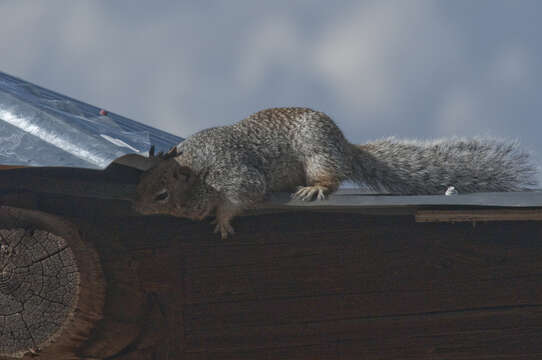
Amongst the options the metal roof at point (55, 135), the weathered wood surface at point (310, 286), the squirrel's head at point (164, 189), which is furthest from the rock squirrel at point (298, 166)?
the metal roof at point (55, 135)

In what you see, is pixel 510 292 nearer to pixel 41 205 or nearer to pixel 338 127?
pixel 338 127

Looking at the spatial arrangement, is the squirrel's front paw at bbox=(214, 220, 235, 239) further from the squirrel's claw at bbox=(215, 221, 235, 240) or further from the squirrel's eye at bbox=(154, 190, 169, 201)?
the squirrel's eye at bbox=(154, 190, 169, 201)

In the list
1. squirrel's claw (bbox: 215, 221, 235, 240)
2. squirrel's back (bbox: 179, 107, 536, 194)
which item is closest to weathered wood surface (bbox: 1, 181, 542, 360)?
squirrel's claw (bbox: 215, 221, 235, 240)

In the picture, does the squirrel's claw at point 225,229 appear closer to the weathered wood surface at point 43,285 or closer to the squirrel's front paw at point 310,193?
the squirrel's front paw at point 310,193

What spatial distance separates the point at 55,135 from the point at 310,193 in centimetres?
162

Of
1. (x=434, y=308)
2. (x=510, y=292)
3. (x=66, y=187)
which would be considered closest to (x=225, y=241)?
(x=66, y=187)

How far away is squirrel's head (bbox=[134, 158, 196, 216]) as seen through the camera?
3.40 m

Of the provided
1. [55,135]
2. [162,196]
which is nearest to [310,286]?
[162,196]

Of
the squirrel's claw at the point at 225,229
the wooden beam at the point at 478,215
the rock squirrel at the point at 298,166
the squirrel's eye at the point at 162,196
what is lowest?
the squirrel's claw at the point at 225,229

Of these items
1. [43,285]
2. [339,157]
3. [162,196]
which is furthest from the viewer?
[339,157]

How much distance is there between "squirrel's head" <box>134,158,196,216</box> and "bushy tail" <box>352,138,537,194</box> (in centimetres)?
110

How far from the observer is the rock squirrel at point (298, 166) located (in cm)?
351

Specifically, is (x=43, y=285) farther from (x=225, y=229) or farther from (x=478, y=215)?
(x=478, y=215)

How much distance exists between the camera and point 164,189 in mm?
3436
